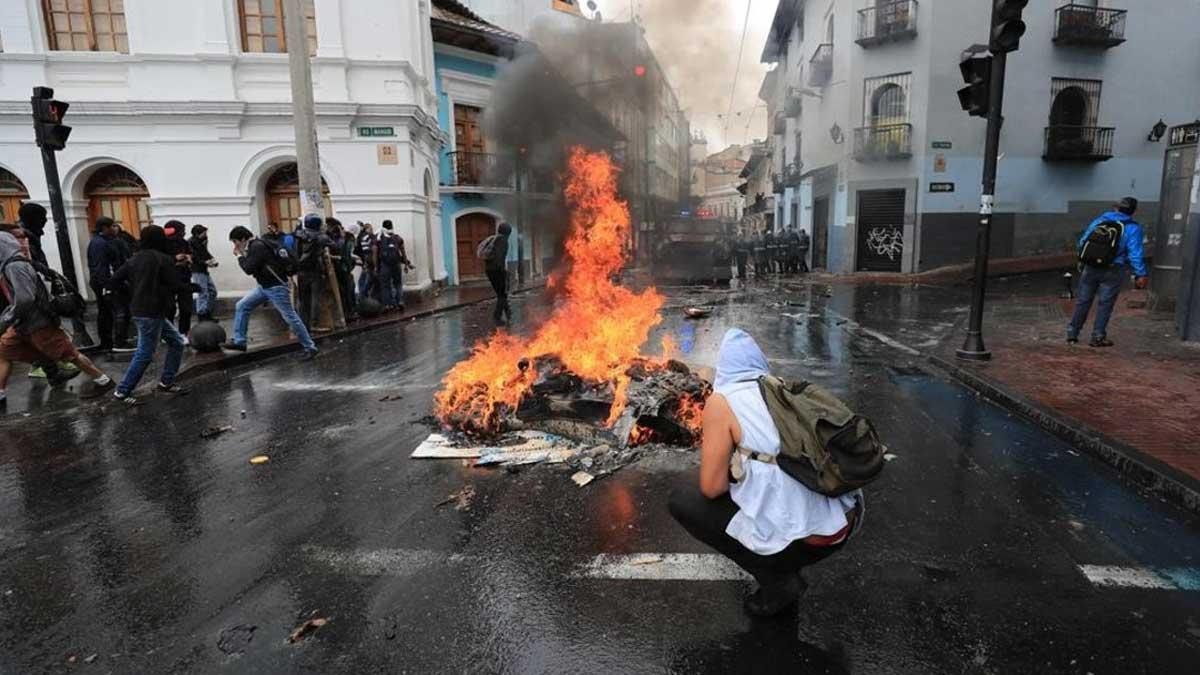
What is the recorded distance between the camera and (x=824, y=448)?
248 centimetres

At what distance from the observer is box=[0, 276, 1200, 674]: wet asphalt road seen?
8.84 feet

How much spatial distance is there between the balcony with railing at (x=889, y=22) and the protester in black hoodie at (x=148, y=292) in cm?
2110

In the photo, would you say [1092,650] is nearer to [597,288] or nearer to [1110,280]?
[1110,280]

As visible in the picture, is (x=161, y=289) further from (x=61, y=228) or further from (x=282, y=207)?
(x=282, y=207)

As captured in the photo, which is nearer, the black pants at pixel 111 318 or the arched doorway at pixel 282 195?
the black pants at pixel 111 318

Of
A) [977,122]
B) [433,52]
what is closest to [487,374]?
[433,52]

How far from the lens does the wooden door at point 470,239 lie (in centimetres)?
2188

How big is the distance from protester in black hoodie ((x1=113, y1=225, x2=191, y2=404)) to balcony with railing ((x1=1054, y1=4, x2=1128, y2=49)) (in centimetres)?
2476

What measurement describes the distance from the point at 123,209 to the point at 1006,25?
57.2 feet

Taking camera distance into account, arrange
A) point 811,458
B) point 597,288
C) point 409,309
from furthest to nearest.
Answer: point 409,309 < point 597,288 < point 811,458

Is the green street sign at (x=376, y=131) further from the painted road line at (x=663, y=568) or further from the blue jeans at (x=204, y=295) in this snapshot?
the painted road line at (x=663, y=568)

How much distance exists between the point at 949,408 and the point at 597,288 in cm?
541

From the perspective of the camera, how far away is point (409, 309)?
1428 centimetres

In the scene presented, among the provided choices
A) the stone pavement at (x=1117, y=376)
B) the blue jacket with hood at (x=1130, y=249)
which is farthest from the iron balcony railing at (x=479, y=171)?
the blue jacket with hood at (x=1130, y=249)
